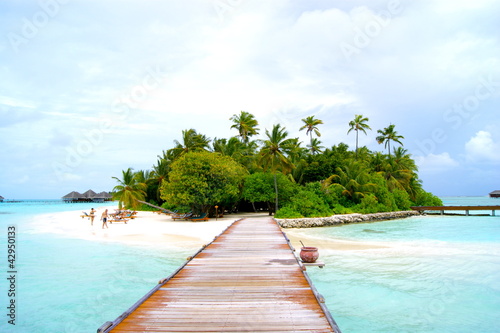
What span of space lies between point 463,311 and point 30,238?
21.7m

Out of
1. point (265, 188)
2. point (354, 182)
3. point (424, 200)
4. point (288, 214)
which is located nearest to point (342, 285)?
point (288, 214)

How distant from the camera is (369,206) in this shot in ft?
107

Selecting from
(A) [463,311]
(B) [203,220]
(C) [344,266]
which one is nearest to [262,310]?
(A) [463,311]

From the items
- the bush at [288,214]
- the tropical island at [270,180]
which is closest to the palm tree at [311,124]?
the tropical island at [270,180]

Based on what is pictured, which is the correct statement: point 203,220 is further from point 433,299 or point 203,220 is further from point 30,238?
point 433,299

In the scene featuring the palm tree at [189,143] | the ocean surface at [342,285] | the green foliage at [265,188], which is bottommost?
the ocean surface at [342,285]

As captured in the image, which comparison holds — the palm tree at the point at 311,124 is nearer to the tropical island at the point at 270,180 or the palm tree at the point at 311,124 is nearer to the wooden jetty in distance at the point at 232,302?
the tropical island at the point at 270,180

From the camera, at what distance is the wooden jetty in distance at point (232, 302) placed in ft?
15.2

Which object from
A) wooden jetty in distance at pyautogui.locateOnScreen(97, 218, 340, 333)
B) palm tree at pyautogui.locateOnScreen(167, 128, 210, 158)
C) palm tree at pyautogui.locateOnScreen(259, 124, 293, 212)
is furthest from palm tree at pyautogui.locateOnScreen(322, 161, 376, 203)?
wooden jetty in distance at pyautogui.locateOnScreen(97, 218, 340, 333)

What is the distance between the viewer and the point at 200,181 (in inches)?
964

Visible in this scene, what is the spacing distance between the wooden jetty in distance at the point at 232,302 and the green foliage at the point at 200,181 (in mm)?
15979

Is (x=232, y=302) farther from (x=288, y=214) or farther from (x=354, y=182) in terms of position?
(x=354, y=182)

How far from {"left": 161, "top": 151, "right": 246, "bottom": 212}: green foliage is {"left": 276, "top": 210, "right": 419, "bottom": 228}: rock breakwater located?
486 centimetres

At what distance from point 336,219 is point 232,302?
2330cm
